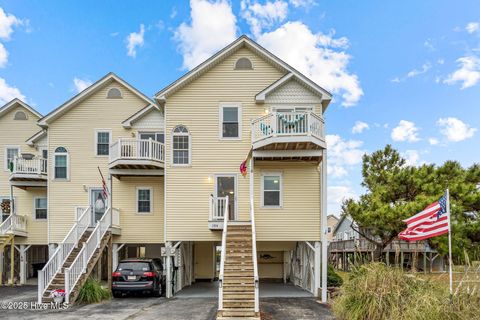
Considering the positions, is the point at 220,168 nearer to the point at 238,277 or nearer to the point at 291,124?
the point at 291,124

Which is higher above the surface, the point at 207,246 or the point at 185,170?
the point at 185,170

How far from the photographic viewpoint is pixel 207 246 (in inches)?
905

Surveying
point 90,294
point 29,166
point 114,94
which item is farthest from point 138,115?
point 90,294

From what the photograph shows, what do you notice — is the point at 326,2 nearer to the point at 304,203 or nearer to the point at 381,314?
the point at 304,203

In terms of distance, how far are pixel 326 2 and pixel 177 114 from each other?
9152 millimetres

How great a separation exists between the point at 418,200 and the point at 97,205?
53.0 ft

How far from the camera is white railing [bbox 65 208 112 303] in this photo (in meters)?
14.3

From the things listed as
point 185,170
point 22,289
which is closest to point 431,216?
point 185,170

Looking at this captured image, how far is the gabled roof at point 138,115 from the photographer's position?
777 inches

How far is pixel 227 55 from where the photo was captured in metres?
17.7

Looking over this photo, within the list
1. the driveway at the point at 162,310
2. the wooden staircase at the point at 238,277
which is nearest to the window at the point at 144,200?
the driveway at the point at 162,310

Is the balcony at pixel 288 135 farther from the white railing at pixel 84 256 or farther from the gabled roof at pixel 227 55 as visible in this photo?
the white railing at pixel 84 256

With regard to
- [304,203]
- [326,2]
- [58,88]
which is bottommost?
[304,203]

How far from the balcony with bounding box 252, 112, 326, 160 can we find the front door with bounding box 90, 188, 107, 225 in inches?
338
